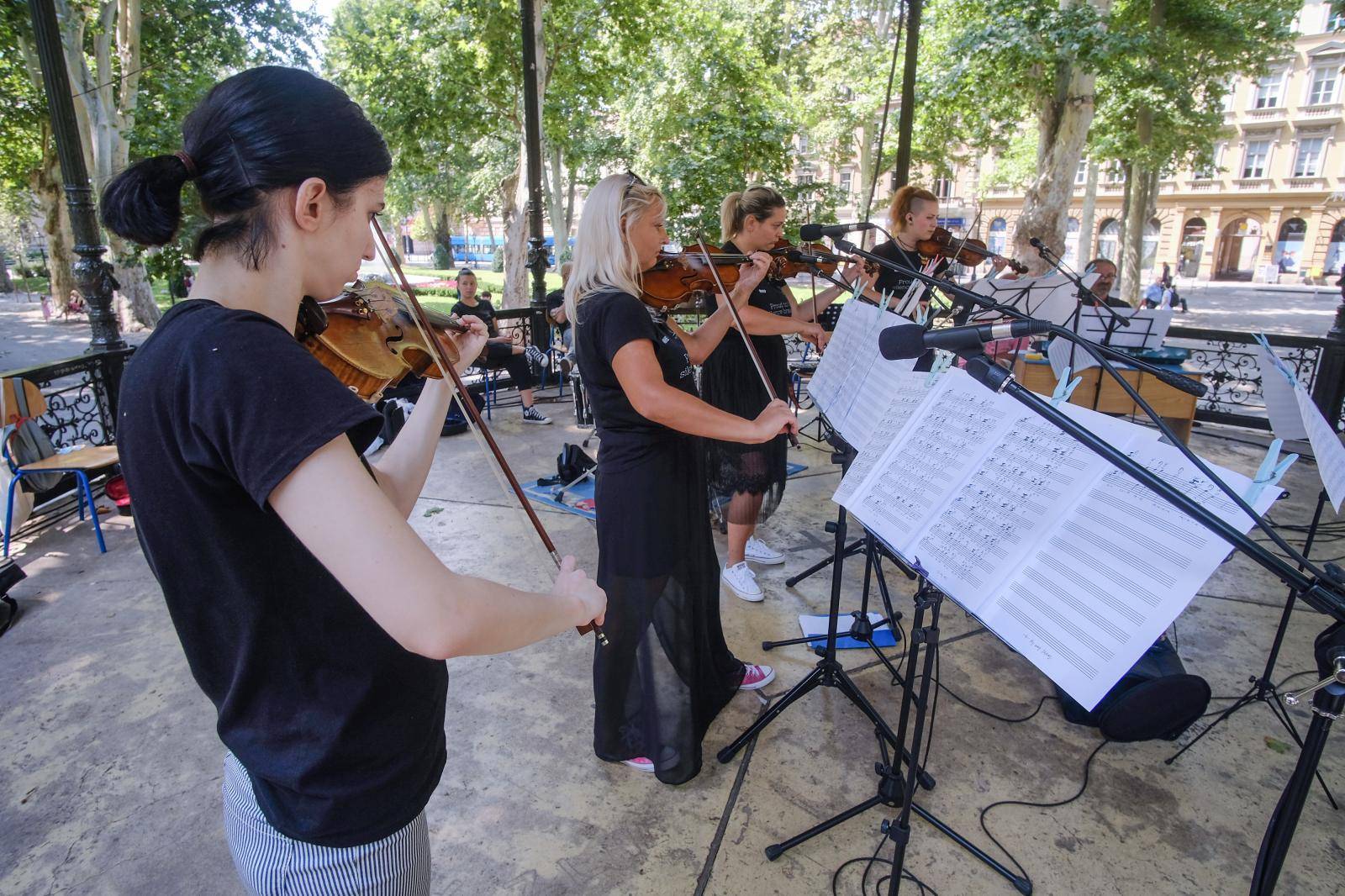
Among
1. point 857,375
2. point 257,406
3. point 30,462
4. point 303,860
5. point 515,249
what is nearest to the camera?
point 257,406

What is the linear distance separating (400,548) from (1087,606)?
1.10 m

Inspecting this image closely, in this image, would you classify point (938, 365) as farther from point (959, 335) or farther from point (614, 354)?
point (614, 354)

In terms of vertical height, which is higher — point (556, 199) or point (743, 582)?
point (556, 199)

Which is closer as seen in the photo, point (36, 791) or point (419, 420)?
point (419, 420)

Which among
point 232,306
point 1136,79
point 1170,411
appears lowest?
point 1170,411

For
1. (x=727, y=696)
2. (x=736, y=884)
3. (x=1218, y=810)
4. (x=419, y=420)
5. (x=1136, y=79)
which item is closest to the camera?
(x=419, y=420)

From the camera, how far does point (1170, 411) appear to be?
579 cm

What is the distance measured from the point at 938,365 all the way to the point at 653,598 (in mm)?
1139

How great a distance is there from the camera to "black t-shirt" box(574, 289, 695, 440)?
1981 millimetres

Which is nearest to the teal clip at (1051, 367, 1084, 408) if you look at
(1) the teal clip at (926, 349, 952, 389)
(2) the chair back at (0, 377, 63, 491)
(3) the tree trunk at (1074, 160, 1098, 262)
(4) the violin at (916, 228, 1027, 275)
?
(1) the teal clip at (926, 349, 952, 389)

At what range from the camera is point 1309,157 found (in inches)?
1277

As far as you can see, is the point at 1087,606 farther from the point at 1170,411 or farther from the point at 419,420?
the point at 1170,411

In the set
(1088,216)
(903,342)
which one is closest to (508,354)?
(903,342)

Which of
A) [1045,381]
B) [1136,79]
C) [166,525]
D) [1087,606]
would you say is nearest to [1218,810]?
[1087,606]
